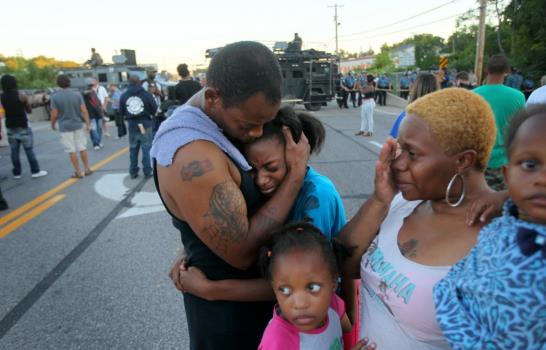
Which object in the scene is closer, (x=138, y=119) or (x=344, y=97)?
(x=138, y=119)

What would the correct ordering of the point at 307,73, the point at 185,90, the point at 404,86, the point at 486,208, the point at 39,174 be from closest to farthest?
the point at 486,208
the point at 39,174
the point at 185,90
the point at 307,73
the point at 404,86

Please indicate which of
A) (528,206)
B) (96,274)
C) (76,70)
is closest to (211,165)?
(528,206)

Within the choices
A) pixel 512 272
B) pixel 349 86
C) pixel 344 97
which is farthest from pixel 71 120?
pixel 349 86

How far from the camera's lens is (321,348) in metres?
1.44

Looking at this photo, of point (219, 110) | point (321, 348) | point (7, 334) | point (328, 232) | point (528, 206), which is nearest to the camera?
point (528, 206)

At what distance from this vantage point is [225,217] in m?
1.44

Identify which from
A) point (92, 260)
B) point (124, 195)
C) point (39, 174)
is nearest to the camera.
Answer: point (92, 260)

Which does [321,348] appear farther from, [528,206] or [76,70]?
[76,70]

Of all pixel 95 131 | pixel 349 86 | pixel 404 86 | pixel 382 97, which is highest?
pixel 349 86

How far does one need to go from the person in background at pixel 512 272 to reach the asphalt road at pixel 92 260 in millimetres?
2372

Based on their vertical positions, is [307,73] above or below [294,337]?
above

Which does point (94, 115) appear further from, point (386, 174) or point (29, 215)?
point (386, 174)

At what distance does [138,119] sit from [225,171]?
707 centimetres

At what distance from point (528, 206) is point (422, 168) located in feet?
1.34
